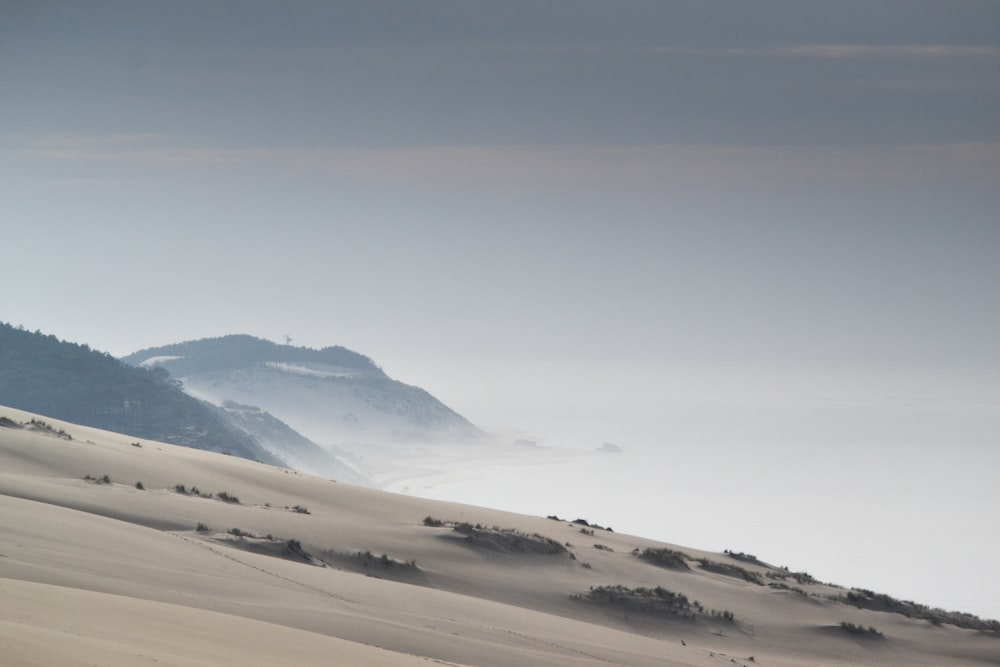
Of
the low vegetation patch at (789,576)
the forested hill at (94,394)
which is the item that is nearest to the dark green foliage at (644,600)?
the low vegetation patch at (789,576)

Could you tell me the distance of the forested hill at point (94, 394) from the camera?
90.4 meters

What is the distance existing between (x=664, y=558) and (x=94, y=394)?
7858 centimetres

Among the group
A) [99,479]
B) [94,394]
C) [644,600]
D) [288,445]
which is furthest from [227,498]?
[288,445]

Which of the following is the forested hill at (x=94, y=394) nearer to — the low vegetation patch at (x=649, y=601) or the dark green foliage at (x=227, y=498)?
the dark green foliage at (x=227, y=498)

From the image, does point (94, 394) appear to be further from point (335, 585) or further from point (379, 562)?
point (335, 585)

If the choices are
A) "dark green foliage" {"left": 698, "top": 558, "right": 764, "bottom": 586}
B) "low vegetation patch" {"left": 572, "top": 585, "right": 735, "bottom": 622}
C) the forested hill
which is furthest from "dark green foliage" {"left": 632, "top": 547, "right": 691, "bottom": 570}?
the forested hill

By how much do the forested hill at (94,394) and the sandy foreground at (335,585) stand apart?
6409cm

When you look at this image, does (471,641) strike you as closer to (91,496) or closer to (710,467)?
(91,496)

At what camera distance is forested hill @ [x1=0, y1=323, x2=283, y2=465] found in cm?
9038

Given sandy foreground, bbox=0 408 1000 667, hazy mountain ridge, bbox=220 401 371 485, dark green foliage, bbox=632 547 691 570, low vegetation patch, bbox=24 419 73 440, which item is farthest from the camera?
hazy mountain ridge, bbox=220 401 371 485

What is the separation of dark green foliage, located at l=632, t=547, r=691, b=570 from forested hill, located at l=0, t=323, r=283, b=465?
70476mm

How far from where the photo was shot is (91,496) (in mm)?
18656

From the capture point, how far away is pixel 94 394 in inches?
3698

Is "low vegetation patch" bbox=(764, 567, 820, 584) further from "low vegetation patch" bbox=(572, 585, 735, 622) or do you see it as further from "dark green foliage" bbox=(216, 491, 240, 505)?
"dark green foliage" bbox=(216, 491, 240, 505)
